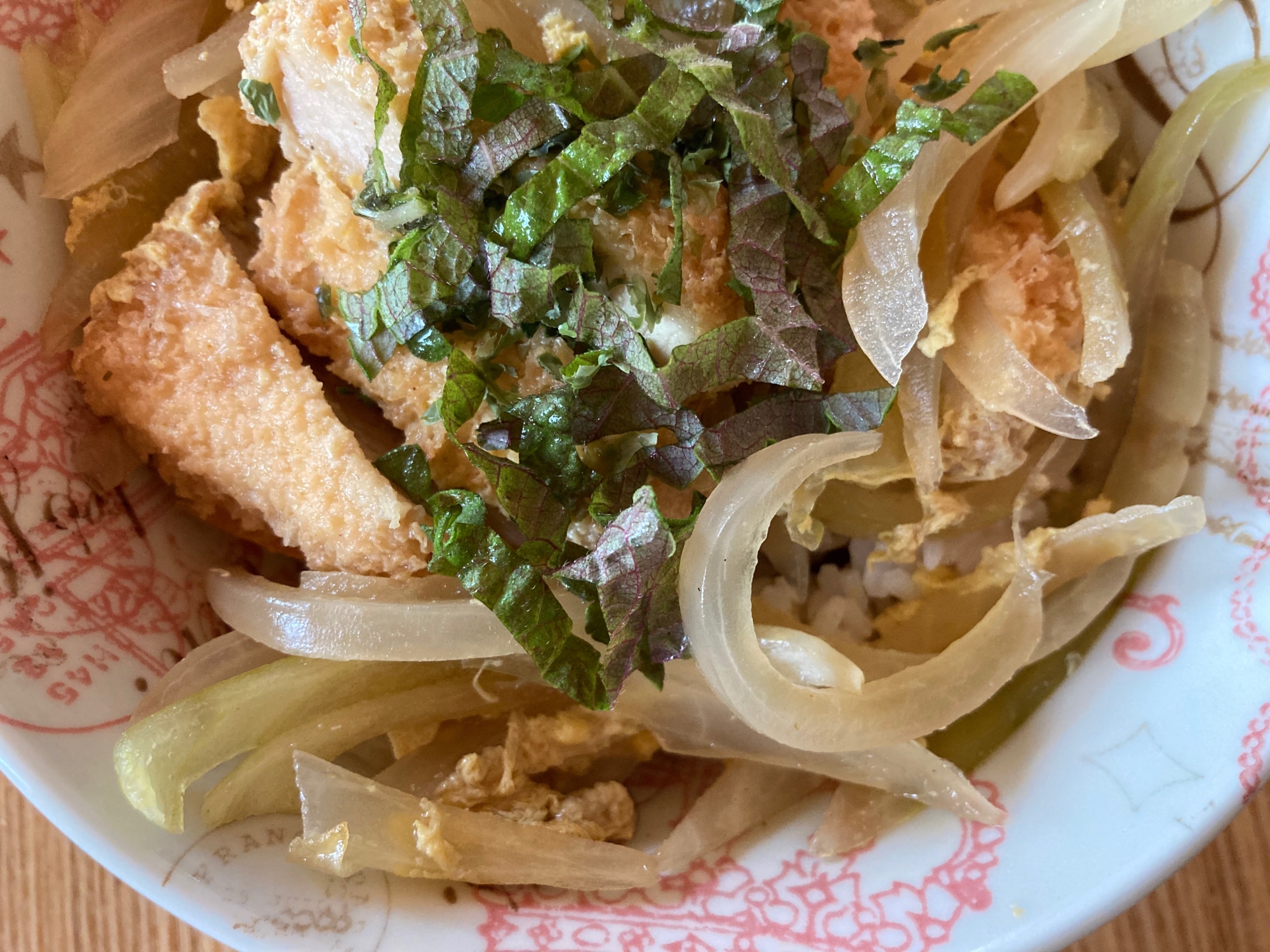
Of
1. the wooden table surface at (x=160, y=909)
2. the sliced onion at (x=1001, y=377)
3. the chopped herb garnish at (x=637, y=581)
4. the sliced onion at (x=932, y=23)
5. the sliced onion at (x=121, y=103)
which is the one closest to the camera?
the chopped herb garnish at (x=637, y=581)

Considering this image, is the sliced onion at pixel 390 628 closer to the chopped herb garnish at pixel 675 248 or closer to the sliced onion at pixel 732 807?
the sliced onion at pixel 732 807

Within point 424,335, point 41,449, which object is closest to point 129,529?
point 41,449

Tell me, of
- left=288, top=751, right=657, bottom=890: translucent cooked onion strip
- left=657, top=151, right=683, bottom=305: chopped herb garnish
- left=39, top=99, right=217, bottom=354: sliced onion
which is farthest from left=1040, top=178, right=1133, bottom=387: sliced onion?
left=39, top=99, right=217, bottom=354: sliced onion

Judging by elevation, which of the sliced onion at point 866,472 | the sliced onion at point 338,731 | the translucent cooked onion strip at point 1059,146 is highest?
the translucent cooked onion strip at point 1059,146

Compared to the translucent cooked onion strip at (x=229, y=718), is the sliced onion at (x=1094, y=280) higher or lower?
lower

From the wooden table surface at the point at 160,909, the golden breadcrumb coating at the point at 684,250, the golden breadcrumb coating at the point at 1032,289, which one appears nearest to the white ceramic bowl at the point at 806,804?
the golden breadcrumb coating at the point at 1032,289

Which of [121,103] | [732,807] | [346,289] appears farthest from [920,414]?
[121,103]
